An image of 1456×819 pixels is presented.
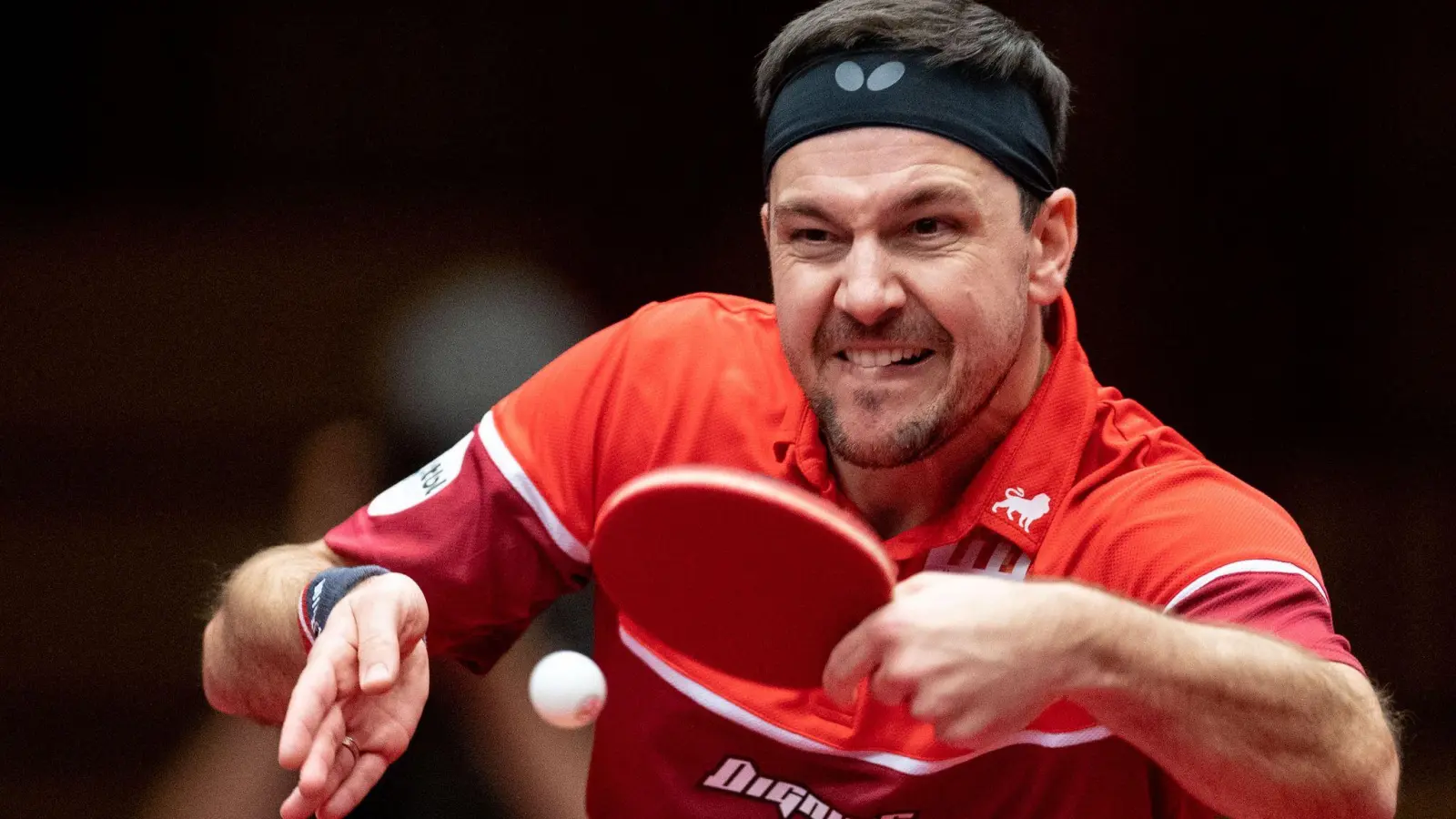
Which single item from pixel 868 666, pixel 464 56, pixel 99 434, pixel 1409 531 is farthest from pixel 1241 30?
pixel 99 434

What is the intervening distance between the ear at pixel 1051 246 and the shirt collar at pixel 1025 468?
0.27ft

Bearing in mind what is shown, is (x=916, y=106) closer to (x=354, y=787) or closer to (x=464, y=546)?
(x=464, y=546)

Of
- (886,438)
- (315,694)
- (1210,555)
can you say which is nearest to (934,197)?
(886,438)

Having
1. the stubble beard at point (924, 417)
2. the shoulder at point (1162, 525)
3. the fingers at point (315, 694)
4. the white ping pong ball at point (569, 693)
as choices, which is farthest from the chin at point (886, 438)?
the fingers at point (315, 694)

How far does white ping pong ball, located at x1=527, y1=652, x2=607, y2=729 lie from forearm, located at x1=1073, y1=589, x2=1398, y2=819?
0.66 meters

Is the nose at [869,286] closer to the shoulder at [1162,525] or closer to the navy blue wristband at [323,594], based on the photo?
the shoulder at [1162,525]

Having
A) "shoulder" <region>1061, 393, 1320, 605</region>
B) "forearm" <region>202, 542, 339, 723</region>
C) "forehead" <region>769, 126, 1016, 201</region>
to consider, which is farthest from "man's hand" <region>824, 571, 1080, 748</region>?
"forearm" <region>202, 542, 339, 723</region>

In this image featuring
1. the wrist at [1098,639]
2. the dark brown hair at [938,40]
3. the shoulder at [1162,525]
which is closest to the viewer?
the wrist at [1098,639]

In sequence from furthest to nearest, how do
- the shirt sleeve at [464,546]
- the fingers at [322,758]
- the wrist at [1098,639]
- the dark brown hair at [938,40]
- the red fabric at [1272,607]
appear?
1. the shirt sleeve at [464,546]
2. the dark brown hair at [938,40]
3. the red fabric at [1272,607]
4. the fingers at [322,758]
5. the wrist at [1098,639]

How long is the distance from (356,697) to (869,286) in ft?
3.08

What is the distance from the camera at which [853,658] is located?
66.4 inches

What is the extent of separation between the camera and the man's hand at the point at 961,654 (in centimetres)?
163

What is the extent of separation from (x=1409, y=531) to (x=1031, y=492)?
2.30 m

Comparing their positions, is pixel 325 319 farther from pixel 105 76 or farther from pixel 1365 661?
pixel 1365 661
